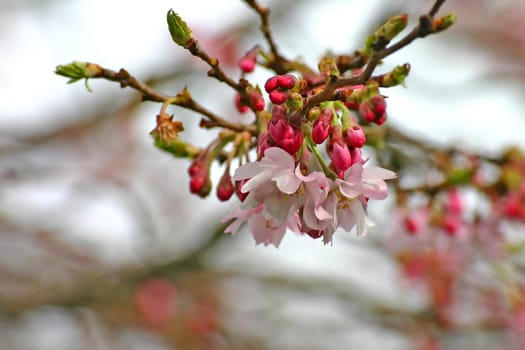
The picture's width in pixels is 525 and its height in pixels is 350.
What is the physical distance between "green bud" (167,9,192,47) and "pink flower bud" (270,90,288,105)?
21 centimetres

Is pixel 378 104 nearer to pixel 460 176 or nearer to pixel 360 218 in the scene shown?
pixel 360 218

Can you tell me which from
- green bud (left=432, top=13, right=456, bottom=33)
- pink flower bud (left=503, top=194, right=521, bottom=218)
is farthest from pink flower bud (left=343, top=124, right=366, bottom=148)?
pink flower bud (left=503, top=194, right=521, bottom=218)

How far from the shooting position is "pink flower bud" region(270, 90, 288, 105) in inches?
41.6

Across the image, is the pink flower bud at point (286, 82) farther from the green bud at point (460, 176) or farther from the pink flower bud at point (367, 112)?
the green bud at point (460, 176)

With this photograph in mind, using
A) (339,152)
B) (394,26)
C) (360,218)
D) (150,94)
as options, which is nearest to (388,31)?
(394,26)

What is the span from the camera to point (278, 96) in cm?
106

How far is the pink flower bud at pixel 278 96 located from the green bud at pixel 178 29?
0.70 feet

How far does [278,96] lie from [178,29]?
0.24 metres

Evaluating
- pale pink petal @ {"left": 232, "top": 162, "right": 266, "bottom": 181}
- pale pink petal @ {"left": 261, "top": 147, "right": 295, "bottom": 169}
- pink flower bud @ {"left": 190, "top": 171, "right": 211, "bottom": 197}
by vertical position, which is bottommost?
pale pink petal @ {"left": 232, "top": 162, "right": 266, "bottom": 181}

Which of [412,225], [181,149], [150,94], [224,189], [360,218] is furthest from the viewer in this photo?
[412,225]

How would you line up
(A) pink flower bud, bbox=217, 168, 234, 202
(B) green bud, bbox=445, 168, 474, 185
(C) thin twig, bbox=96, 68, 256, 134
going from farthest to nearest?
(B) green bud, bbox=445, 168, 474, 185, (A) pink flower bud, bbox=217, 168, 234, 202, (C) thin twig, bbox=96, 68, 256, 134

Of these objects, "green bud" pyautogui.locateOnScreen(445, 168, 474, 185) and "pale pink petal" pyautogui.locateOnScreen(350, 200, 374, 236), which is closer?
"pale pink petal" pyautogui.locateOnScreen(350, 200, 374, 236)

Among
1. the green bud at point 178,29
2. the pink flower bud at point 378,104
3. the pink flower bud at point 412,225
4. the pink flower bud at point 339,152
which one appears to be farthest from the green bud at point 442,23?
the pink flower bud at point 412,225

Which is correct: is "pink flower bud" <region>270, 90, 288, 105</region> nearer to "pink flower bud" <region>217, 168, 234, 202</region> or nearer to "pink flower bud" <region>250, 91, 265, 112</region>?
"pink flower bud" <region>250, 91, 265, 112</region>
